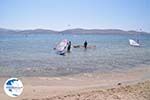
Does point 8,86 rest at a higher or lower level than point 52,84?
higher

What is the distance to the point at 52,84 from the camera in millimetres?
14523

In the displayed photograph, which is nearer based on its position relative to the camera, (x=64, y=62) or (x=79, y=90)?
(x=79, y=90)

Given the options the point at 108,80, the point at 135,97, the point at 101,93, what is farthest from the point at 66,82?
the point at 135,97

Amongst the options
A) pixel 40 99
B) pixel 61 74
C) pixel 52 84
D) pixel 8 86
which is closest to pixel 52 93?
pixel 40 99

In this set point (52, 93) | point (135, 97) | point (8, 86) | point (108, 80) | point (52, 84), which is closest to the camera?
point (8, 86)

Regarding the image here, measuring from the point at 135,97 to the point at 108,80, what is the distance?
597cm

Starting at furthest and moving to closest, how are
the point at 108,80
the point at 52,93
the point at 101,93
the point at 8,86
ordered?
the point at 108,80
the point at 52,93
the point at 101,93
the point at 8,86

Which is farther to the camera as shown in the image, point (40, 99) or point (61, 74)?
point (61, 74)

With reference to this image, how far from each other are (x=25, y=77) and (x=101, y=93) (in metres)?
6.86

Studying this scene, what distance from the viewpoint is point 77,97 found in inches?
405

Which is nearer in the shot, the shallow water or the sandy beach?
the sandy beach

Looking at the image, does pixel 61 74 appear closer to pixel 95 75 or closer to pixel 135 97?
pixel 95 75

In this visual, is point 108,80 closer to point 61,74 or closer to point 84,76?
point 84,76

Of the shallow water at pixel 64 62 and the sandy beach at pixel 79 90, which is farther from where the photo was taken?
the shallow water at pixel 64 62
